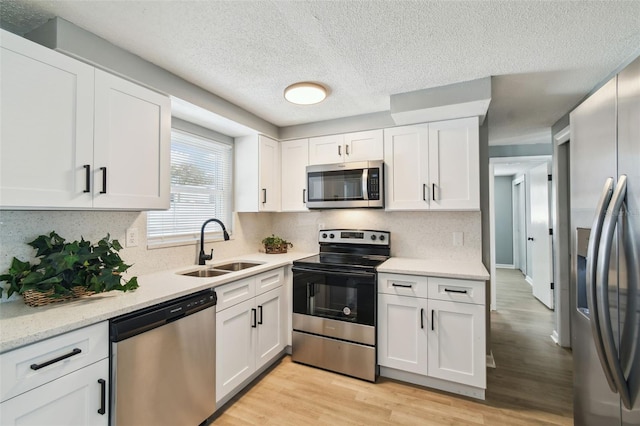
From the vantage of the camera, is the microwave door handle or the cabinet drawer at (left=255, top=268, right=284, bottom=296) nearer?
the cabinet drawer at (left=255, top=268, right=284, bottom=296)

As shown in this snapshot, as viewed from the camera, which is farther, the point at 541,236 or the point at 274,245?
the point at 541,236

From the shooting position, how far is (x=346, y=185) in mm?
2850

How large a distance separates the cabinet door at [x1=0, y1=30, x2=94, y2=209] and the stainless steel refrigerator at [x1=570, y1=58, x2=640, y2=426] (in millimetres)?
2346

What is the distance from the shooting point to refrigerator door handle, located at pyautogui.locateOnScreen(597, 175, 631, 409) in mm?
1034

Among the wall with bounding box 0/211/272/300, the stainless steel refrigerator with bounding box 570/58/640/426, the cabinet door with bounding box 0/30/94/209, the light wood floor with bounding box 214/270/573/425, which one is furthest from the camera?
the light wood floor with bounding box 214/270/573/425

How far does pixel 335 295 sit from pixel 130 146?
1898mm

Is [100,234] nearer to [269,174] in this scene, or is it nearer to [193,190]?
[193,190]

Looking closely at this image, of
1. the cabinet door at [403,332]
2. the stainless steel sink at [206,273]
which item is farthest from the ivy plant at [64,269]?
the cabinet door at [403,332]

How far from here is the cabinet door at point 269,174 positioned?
3.06 metres

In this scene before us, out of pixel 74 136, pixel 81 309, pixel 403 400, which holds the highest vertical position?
pixel 74 136

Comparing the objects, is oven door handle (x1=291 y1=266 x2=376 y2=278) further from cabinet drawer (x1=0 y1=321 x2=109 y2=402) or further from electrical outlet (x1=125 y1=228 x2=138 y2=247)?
cabinet drawer (x1=0 y1=321 x2=109 y2=402)

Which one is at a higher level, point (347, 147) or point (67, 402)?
point (347, 147)

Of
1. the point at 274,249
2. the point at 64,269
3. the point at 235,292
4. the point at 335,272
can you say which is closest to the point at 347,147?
the point at 335,272

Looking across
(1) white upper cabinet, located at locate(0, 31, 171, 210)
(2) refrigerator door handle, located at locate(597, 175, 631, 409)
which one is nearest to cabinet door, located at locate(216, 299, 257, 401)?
(1) white upper cabinet, located at locate(0, 31, 171, 210)
